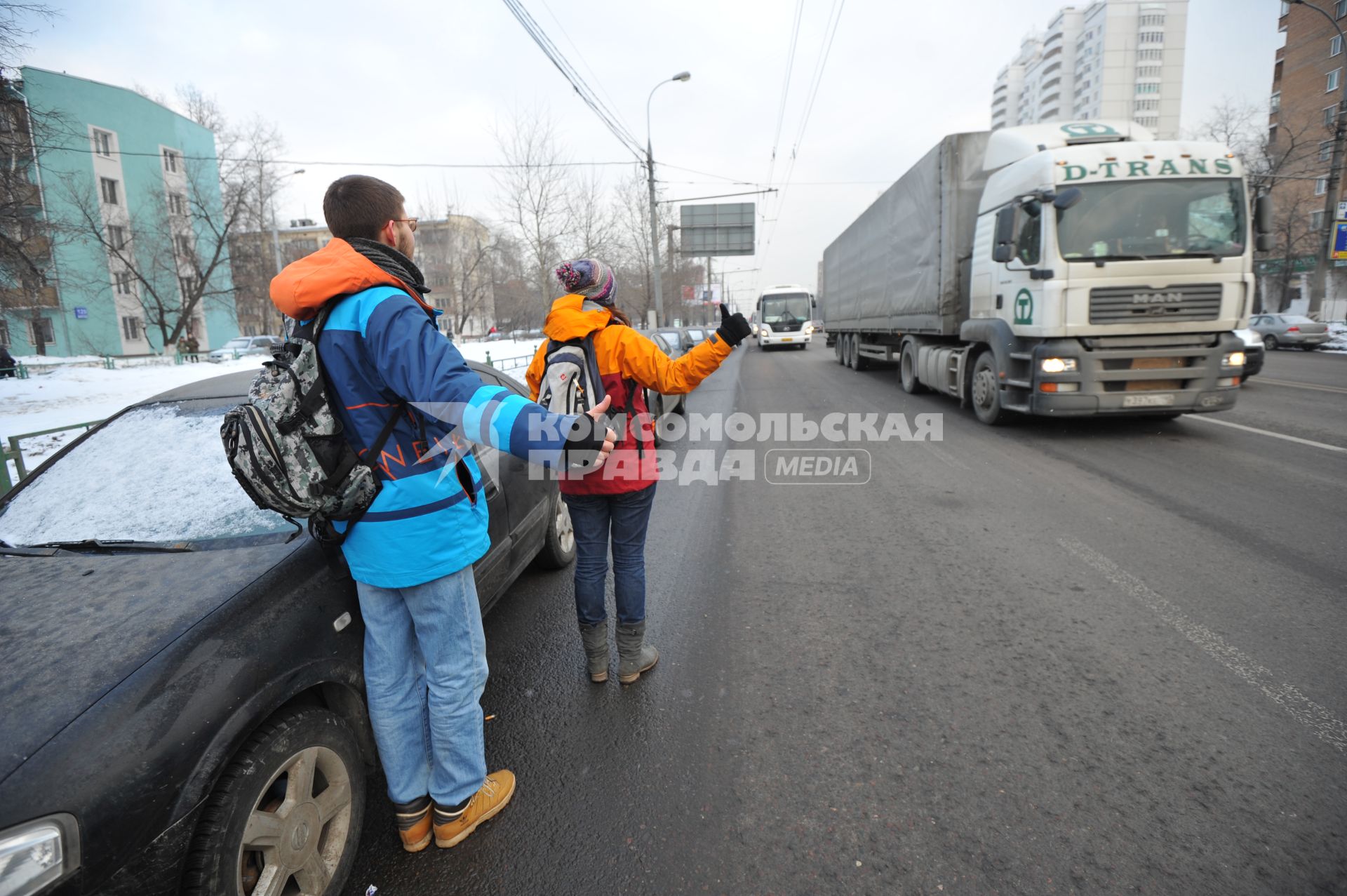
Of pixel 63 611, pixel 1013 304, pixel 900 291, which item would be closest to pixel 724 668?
pixel 63 611

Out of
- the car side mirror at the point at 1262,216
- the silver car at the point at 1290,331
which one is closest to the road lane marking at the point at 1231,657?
the car side mirror at the point at 1262,216

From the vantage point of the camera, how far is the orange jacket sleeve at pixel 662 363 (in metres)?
2.75

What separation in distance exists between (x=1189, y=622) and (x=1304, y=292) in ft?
179

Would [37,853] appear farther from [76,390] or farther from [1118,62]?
[1118,62]

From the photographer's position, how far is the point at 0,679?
1.51 metres

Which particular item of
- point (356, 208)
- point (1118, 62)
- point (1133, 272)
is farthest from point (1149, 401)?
point (1118, 62)

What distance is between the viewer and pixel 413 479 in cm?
189

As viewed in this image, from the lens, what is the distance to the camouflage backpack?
5.64 feet

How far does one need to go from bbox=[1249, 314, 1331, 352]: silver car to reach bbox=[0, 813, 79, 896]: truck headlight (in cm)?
3048

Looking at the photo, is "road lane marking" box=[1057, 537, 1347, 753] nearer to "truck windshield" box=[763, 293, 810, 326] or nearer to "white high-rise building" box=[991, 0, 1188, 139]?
"truck windshield" box=[763, 293, 810, 326]

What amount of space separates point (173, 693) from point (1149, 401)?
9007mm

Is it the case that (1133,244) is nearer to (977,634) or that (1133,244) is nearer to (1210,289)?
(1210,289)

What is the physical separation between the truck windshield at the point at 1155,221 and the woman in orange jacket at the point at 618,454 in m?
6.59

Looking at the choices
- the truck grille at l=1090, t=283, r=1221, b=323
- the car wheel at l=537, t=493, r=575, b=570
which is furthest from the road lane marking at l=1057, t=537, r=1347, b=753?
the truck grille at l=1090, t=283, r=1221, b=323
